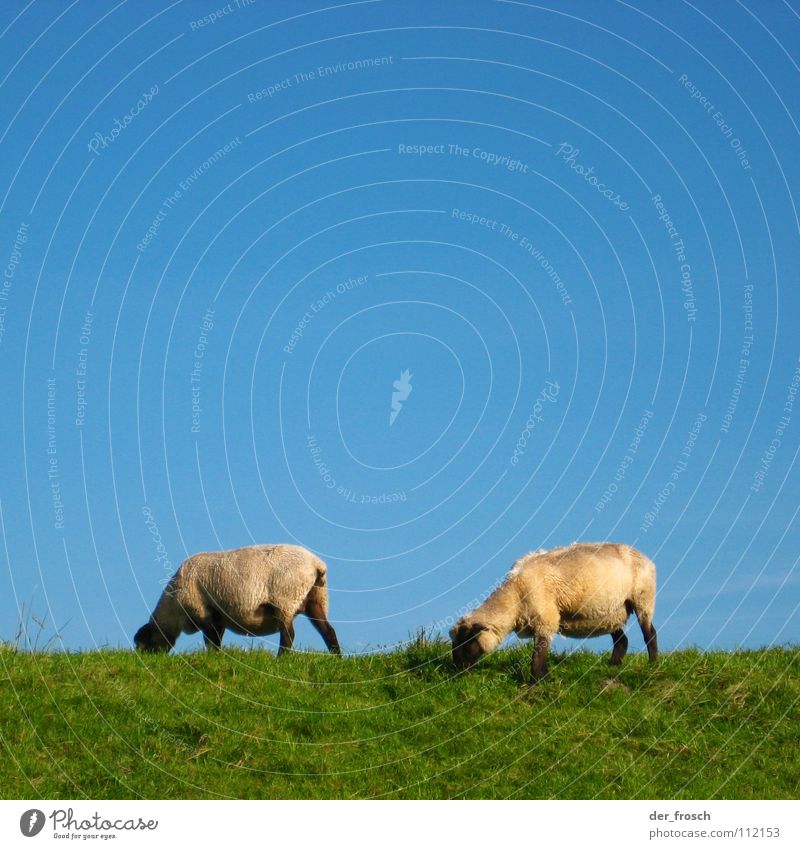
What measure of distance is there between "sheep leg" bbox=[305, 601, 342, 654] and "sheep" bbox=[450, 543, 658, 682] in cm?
Result: 319

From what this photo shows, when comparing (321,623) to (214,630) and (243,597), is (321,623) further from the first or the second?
(214,630)

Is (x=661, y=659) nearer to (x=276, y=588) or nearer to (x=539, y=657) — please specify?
(x=539, y=657)

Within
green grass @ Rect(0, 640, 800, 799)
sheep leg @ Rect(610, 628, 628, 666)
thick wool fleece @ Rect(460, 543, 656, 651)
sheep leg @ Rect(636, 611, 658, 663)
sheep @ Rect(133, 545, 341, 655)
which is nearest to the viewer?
green grass @ Rect(0, 640, 800, 799)

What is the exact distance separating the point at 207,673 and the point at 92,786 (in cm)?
356

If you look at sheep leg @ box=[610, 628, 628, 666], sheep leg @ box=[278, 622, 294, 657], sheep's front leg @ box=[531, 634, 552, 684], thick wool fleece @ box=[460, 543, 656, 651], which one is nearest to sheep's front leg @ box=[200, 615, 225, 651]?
sheep leg @ box=[278, 622, 294, 657]

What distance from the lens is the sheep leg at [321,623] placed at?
22203 millimetres

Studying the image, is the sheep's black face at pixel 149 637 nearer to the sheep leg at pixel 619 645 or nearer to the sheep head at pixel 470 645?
the sheep head at pixel 470 645

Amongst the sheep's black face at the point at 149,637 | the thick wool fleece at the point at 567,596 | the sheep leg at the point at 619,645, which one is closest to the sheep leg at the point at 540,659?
the thick wool fleece at the point at 567,596

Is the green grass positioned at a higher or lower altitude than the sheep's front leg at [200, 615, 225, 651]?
lower

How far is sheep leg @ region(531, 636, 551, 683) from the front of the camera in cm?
1888

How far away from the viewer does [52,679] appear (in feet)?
60.3

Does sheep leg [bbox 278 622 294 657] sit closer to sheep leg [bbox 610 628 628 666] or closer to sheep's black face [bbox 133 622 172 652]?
sheep's black face [bbox 133 622 172 652]

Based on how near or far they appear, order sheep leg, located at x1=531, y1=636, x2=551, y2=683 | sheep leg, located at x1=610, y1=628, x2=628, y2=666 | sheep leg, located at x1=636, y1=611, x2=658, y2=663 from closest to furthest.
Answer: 1. sheep leg, located at x1=531, y1=636, x2=551, y2=683
2. sheep leg, located at x1=610, y1=628, x2=628, y2=666
3. sheep leg, located at x1=636, y1=611, x2=658, y2=663

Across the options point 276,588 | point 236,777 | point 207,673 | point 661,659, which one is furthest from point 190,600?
point 661,659
